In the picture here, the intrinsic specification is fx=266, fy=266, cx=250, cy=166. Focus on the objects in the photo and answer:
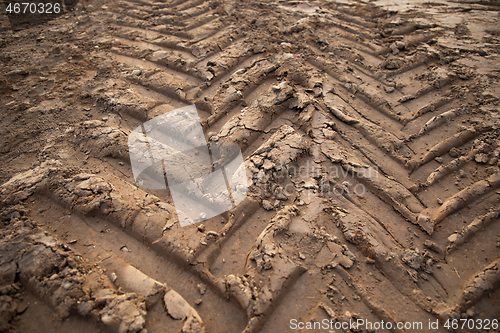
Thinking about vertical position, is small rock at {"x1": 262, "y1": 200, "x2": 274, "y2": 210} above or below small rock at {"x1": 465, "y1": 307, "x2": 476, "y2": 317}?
above

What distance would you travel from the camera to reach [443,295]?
199 cm

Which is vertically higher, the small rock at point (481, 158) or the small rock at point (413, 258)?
the small rock at point (481, 158)

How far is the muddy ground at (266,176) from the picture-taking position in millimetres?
1894

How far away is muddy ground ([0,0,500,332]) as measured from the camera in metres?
1.89

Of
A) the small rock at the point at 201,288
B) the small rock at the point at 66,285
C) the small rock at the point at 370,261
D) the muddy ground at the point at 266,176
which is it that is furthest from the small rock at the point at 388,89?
the small rock at the point at 66,285

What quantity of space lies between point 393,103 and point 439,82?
0.69 meters

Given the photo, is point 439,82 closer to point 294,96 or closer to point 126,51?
point 294,96

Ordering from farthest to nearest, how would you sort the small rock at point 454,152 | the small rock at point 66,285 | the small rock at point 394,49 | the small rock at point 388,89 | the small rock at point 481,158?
1. the small rock at point 394,49
2. the small rock at point 388,89
3. the small rock at point 454,152
4. the small rock at point 481,158
5. the small rock at point 66,285

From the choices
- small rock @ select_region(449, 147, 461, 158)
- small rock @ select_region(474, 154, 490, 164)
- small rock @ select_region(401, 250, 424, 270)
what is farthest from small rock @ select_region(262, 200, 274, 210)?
small rock @ select_region(474, 154, 490, 164)

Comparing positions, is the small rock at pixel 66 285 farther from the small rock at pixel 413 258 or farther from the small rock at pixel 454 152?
the small rock at pixel 454 152

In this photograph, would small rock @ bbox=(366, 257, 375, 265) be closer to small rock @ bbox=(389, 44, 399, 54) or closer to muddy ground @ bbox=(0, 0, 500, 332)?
muddy ground @ bbox=(0, 0, 500, 332)

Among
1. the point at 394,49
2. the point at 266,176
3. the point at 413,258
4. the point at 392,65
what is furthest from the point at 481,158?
the point at 266,176

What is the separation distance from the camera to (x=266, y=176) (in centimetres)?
251

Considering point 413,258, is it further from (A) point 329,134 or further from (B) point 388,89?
(B) point 388,89
